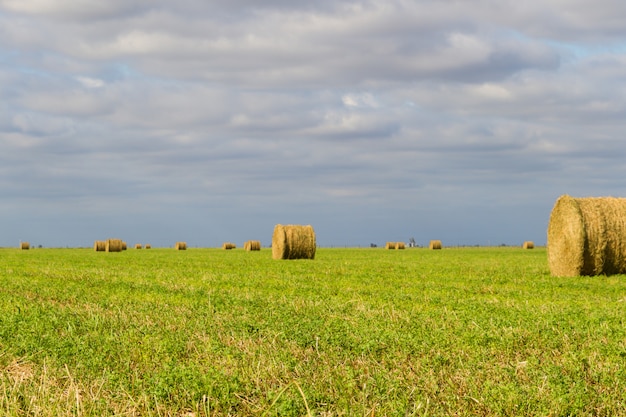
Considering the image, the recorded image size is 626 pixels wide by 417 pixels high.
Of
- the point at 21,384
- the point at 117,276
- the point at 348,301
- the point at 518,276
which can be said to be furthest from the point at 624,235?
the point at 21,384

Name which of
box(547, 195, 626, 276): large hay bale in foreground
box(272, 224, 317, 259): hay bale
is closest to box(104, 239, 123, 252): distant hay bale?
box(272, 224, 317, 259): hay bale

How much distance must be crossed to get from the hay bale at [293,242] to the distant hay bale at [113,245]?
25.2 meters

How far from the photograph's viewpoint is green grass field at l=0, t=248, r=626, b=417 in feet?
21.6

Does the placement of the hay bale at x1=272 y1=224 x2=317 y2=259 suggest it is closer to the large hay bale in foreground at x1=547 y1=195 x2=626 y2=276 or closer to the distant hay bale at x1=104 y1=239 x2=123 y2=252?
the large hay bale in foreground at x1=547 y1=195 x2=626 y2=276

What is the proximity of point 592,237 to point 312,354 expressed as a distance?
55.3 feet

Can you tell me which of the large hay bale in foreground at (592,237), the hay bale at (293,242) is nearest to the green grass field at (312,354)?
the large hay bale in foreground at (592,237)

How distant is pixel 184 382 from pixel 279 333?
2739mm

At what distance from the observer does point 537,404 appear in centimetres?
645

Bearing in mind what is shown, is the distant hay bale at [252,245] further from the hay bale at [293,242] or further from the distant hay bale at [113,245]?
the hay bale at [293,242]

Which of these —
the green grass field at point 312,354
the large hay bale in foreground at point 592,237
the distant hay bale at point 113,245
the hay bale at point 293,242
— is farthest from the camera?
the distant hay bale at point 113,245

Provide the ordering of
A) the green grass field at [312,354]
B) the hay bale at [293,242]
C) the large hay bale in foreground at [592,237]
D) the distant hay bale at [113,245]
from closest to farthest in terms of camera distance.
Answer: the green grass field at [312,354]
the large hay bale in foreground at [592,237]
the hay bale at [293,242]
the distant hay bale at [113,245]

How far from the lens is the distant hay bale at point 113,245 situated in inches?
2364

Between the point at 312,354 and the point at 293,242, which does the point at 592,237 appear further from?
the point at 293,242

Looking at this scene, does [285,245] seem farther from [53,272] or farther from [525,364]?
[525,364]
